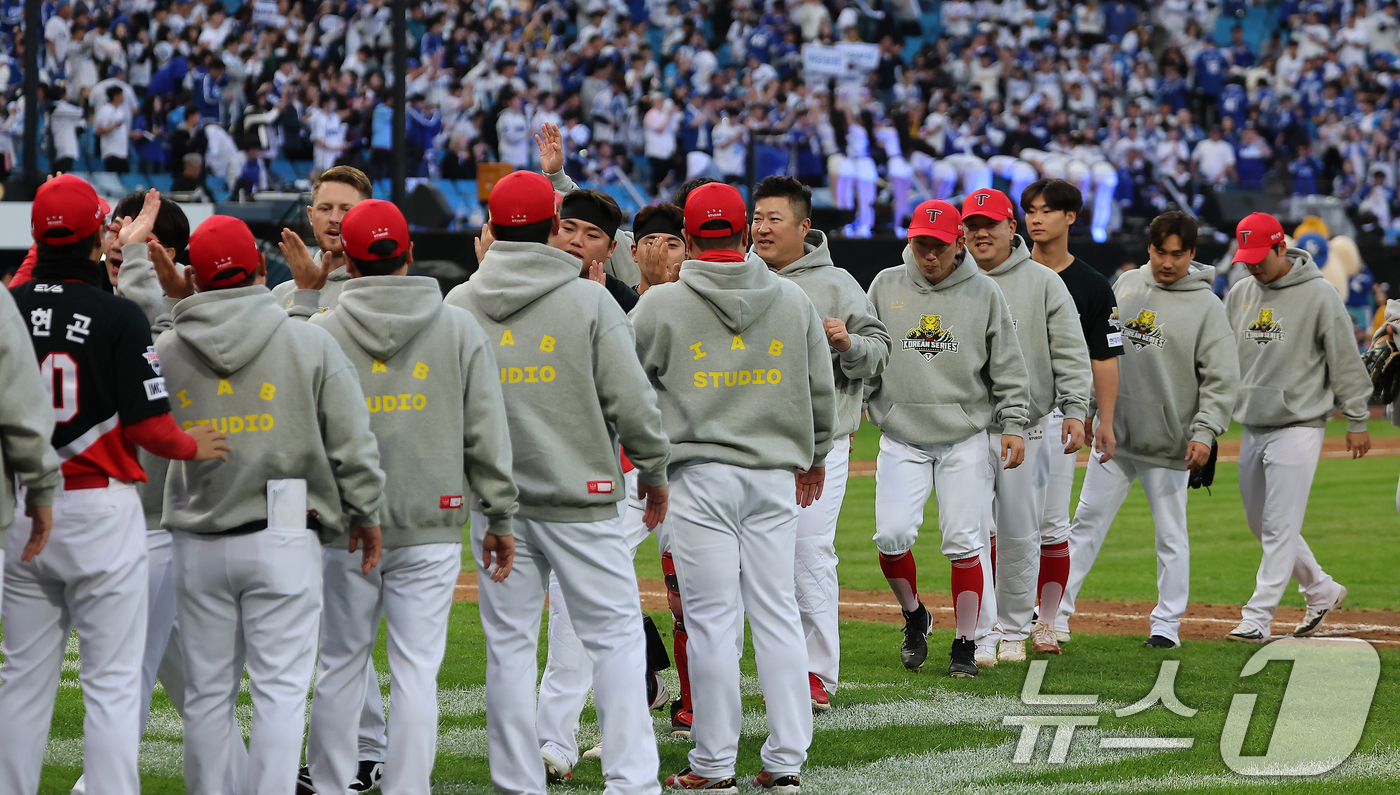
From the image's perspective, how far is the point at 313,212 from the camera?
5.78 meters

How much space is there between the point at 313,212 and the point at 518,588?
74.6 inches

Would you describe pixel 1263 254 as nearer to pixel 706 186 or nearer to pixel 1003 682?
pixel 1003 682

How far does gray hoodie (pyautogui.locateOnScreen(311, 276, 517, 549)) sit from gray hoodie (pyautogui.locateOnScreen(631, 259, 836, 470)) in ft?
2.72

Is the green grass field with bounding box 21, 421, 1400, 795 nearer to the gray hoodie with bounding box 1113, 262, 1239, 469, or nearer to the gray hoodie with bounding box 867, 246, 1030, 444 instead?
the gray hoodie with bounding box 1113, 262, 1239, 469

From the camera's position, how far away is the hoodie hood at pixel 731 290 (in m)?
5.13

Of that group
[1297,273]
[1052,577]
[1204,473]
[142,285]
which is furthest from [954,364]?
[142,285]

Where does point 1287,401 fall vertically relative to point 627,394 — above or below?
below

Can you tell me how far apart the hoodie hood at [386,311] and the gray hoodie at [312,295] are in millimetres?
148

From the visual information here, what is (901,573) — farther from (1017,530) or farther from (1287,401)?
(1287,401)

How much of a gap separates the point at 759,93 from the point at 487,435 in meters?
23.3

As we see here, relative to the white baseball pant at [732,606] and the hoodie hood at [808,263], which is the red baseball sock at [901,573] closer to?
the hoodie hood at [808,263]

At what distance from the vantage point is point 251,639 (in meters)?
4.26

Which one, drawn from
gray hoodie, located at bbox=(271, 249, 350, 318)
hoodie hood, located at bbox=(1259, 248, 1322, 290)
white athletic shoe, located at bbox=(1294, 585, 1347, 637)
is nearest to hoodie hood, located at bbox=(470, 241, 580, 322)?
gray hoodie, located at bbox=(271, 249, 350, 318)

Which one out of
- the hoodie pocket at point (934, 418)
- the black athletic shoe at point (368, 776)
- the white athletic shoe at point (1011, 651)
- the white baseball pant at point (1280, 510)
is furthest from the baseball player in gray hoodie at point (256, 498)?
the white baseball pant at point (1280, 510)
